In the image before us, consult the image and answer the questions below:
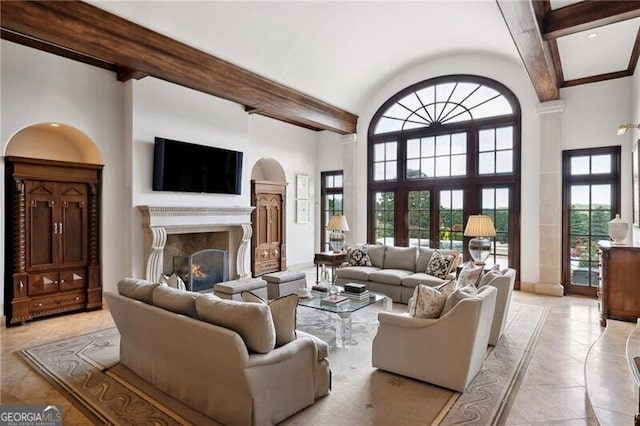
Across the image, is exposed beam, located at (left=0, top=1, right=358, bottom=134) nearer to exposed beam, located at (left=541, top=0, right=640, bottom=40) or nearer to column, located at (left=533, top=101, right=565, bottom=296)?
exposed beam, located at (left=541, top=0, right=640, bottom=40)

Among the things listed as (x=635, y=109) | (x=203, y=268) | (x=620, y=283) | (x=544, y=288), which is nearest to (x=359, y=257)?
(x=203, y=268)

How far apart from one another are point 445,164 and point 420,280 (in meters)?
3.16

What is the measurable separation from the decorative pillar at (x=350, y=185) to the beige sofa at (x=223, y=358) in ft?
19.3

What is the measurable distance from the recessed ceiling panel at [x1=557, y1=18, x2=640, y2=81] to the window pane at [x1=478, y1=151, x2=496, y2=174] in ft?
5.70

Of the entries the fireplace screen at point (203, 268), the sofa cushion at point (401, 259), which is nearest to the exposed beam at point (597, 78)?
the sofa cushion at point (401, 259)

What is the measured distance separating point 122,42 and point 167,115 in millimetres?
1616

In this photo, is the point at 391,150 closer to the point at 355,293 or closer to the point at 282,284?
the point at 282,284

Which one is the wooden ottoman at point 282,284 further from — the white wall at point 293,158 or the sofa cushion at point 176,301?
the white wall at point 293,158

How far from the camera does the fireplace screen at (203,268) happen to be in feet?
20.8

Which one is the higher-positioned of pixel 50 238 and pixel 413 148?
pixel 413 148

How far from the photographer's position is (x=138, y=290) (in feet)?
10.2

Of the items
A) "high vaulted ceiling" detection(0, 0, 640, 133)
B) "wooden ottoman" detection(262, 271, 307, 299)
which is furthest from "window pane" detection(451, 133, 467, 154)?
"wooden ottoman" detection(262, 271, 307, 299)

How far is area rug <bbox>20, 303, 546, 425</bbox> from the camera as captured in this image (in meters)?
2.57

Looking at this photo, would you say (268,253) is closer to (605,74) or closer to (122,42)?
(122,42)
